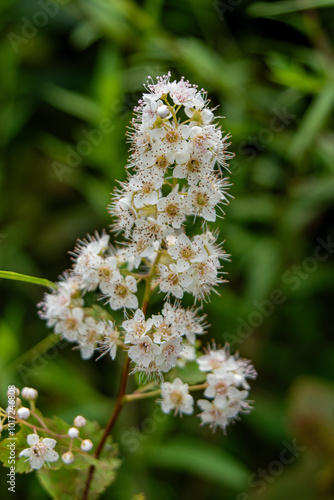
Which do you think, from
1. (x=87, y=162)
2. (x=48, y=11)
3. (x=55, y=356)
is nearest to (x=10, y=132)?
(x=87, y=162)

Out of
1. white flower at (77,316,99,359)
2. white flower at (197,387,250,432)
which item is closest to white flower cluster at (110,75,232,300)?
white flower at (77,316,99,359)

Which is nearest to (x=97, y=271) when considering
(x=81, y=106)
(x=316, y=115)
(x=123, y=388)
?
(x=123, y=388)

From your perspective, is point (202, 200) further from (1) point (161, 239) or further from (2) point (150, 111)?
(2) point (150, 111)

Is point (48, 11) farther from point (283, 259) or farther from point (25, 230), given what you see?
point (283, 259)

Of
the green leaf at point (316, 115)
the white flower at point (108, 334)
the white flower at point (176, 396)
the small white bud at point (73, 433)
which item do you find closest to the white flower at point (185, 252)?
the white flower at point (108, 334)

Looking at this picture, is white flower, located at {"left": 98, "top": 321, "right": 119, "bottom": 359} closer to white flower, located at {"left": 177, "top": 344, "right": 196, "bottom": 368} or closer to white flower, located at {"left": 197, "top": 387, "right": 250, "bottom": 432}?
white flower, located at {"left": 177, "top": 344, "right": 196, "bottom": 368}
